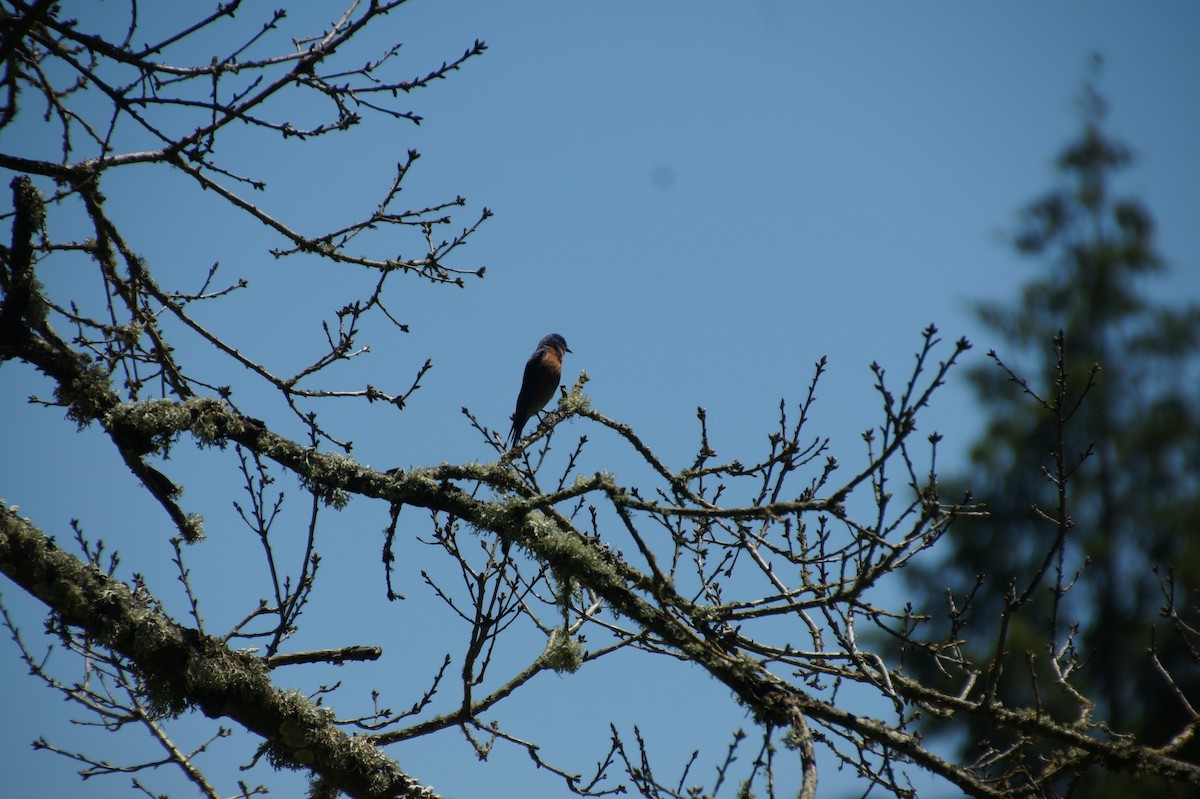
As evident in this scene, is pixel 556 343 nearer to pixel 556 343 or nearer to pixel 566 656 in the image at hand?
pixel 556 343

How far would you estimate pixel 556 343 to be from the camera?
8.09 meters

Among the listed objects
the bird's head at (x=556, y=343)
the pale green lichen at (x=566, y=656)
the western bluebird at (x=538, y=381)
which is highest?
the bird's head at (x=556, y=343)

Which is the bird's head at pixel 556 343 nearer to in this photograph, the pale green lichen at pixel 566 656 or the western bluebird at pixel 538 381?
the western bluebird at pixel 538 381

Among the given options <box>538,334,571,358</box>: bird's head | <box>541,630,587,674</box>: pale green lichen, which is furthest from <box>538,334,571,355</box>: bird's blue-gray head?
<box>541,630,587,674</box>: pale green lichen

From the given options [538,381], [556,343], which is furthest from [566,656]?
[556,343]

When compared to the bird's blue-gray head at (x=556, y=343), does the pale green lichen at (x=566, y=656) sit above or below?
below

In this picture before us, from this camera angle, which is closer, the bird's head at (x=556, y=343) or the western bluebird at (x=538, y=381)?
the western bluebird at (x=538, y=381)

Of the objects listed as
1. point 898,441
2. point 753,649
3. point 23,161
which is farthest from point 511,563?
point 23,161

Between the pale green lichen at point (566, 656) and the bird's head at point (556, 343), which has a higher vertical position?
the bird's head at point (556, 343)

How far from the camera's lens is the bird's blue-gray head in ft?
26.3

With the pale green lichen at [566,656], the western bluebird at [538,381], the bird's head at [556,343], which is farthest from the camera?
the bird's head at [556,343]

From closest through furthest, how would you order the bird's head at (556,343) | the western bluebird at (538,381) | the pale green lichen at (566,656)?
the pale green lichen at (566,656)
the western bluebird at (538,381)
the bird's head at (556,343)

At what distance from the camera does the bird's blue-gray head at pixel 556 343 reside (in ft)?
26.3

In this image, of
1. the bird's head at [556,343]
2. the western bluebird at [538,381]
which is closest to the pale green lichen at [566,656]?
the western bluebird at [538,381]
